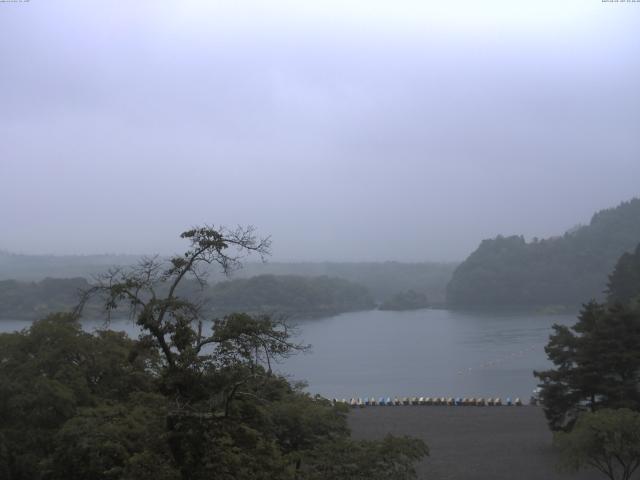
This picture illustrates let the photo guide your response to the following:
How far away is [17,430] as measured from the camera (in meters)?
7.48

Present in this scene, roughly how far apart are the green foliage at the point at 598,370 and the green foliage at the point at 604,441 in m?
2.87

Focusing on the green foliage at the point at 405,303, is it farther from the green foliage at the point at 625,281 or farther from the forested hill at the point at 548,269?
the green foliage at the point at 625,281

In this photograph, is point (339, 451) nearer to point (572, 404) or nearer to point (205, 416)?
point (205, 416)

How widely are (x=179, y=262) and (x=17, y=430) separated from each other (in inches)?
166

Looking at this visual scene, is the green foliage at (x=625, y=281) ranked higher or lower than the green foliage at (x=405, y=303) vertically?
higher

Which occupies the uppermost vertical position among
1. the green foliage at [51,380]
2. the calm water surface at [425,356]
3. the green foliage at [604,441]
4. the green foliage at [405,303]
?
the green foliage at [51,380]

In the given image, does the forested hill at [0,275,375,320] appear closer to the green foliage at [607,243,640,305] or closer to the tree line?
the green foliage at [607,243,640,305]

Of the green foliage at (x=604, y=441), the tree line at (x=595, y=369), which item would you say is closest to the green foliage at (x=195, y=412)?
the green foliage at (x=604, y=441)

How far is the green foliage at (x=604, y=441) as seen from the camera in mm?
9633

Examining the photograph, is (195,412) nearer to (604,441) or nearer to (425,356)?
(604,441)

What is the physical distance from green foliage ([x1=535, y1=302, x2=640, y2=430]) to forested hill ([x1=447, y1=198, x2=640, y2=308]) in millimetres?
59035

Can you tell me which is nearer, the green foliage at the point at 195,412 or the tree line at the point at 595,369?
the green foliage at the point at 195,412

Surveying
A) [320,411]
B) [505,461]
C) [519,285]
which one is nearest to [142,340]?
[320,411]

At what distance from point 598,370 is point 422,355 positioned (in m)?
29.4
